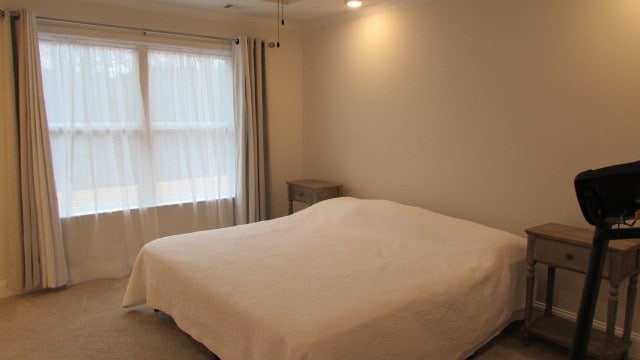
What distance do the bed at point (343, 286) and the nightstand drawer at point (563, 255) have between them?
0.68 feet

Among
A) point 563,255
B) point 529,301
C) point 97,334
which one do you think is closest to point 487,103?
point 563,255

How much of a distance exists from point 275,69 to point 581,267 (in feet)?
10.1

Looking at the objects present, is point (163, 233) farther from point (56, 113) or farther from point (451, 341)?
point (451, 341)

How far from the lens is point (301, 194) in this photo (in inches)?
160

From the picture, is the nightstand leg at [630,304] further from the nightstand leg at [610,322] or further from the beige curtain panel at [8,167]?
the beige curtain panel at [8,167]

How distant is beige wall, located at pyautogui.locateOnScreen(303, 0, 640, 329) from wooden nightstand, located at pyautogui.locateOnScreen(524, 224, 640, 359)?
0.30 meters

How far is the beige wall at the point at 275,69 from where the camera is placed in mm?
3420

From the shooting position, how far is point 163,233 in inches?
148

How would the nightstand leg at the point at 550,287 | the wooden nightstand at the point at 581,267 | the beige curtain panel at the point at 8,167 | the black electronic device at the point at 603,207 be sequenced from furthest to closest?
the beige curtain panel at the point at 8,167
the nightstand leg at the point at 550,287
the wooden nightstand at the point at 581,267
the black electronic device at the point at 603,207

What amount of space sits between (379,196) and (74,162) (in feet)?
7.98

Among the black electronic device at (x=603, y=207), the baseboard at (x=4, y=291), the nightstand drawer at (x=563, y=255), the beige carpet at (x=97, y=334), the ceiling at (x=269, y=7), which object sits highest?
the ceiling at (x=269, y=7)

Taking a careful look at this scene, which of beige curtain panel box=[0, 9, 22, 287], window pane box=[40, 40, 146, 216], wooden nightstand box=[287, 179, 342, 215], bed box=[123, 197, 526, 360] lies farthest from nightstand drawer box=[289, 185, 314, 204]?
beige curtain panel box=[0, 9, 22, 287]

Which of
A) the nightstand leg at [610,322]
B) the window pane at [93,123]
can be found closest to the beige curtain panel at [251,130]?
the window pane at [93,123]

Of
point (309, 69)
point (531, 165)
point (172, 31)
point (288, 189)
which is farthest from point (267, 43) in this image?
point (531, 165)
